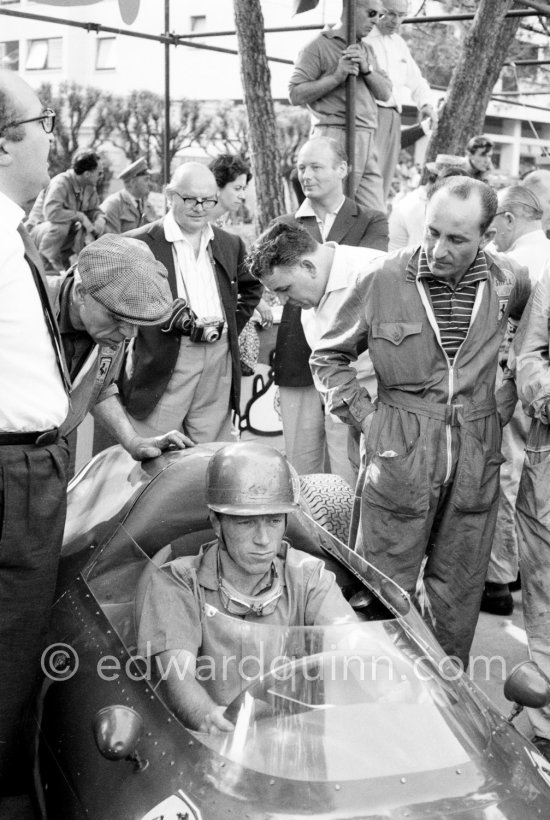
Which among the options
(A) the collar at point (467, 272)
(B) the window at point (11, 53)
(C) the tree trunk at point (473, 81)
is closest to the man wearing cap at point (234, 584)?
(A) the collar at point (467, 272)

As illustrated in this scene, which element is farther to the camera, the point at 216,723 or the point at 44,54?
the point at 44,54

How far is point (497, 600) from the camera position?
524cm

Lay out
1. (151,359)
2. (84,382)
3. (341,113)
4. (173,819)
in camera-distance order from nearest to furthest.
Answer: (173,819) < (84,382) < (151,359) < (341,113)

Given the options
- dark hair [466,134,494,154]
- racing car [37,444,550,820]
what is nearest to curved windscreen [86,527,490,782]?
racing car [37,444,550,820]

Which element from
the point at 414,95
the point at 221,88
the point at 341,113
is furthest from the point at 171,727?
the point at 221,88

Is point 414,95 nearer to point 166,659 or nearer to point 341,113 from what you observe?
point 341,113

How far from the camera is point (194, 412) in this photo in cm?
537

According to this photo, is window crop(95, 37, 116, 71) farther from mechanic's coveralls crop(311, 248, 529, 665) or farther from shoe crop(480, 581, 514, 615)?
mechanic's coveralls crop(311, 248, 529, 665)

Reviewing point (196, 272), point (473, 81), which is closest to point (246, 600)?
point (196, 272)

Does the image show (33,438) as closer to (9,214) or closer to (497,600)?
(9,214)

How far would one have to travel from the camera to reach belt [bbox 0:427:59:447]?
9.32 ft

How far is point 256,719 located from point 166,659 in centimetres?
44

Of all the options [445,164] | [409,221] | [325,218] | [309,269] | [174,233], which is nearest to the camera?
[309,269]

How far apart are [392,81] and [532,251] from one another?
268 centimetres
